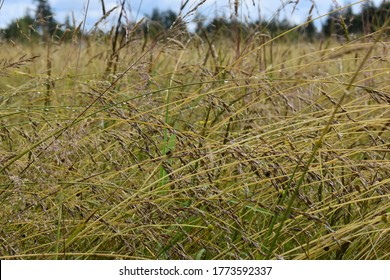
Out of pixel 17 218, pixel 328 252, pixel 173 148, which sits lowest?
pixel 328 252

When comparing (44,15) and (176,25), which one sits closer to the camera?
(176,25)

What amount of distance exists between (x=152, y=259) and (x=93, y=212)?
0.66ft

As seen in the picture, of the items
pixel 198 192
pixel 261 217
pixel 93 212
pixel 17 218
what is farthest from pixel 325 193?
pixel 17 218

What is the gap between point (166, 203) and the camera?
1.59m

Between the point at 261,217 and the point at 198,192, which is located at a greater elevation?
the point at 198,192

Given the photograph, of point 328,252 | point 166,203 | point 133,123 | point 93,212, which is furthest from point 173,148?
point 328,252
